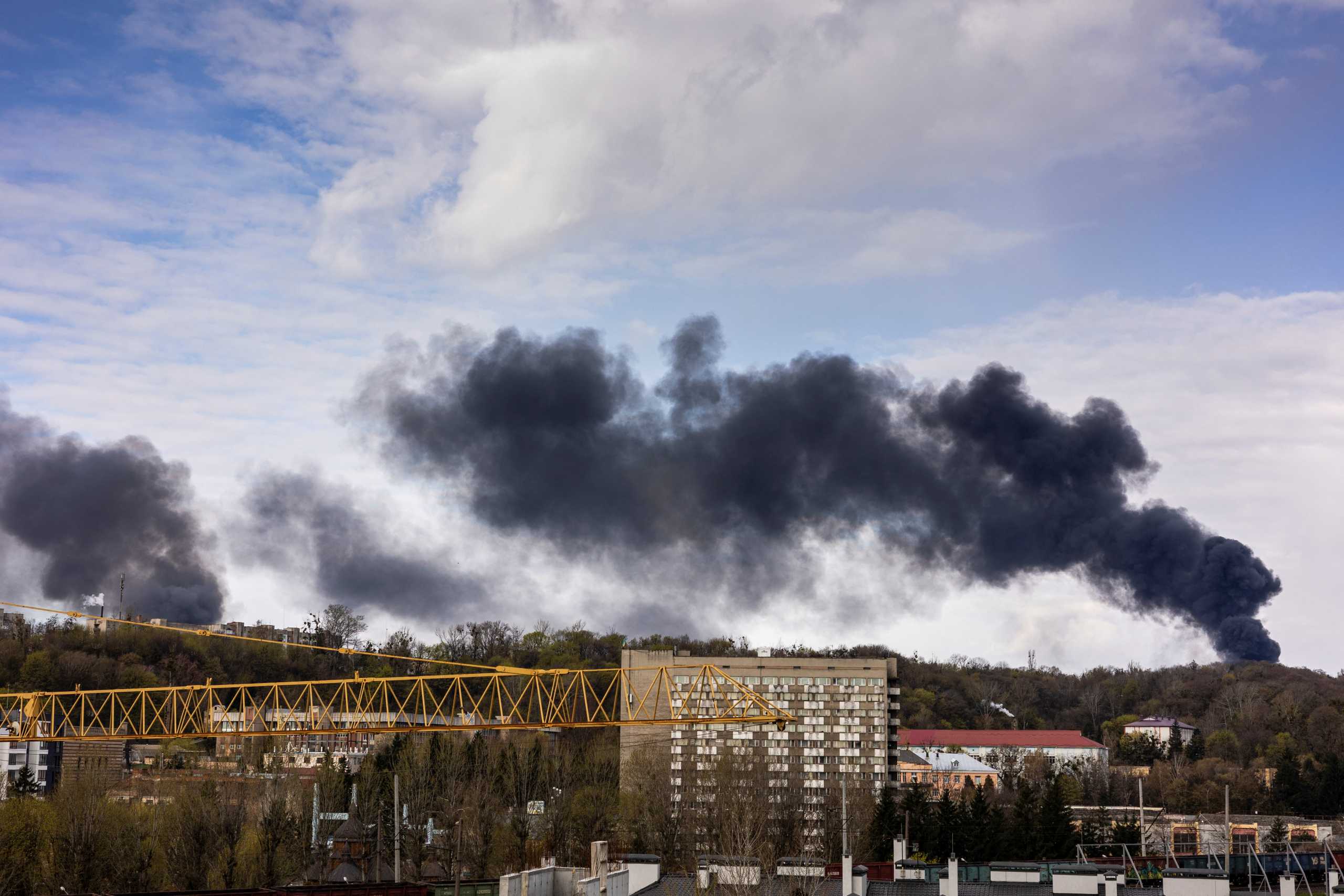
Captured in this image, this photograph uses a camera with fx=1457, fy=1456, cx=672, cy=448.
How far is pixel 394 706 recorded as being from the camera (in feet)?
605

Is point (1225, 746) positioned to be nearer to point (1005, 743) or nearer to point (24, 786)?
point (1005, 743)

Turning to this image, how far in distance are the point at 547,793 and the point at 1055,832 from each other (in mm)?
37454

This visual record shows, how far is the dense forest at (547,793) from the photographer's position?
70.1m

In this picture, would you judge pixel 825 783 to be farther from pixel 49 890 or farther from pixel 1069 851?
pixel 49 890

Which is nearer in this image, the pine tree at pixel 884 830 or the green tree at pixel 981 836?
the green tree at pixel 981 836

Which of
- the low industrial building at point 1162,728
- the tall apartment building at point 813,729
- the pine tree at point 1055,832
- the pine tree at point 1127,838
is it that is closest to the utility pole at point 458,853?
the pine tree at point 1055,832

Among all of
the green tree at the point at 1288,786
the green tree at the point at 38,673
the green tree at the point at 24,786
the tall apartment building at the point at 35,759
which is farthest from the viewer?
the green tree at the point at 38,673

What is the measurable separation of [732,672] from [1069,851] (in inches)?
2599

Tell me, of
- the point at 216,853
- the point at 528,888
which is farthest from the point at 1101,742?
the point at 528,888

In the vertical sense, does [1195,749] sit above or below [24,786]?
above

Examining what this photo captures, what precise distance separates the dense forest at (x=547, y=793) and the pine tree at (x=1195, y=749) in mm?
327

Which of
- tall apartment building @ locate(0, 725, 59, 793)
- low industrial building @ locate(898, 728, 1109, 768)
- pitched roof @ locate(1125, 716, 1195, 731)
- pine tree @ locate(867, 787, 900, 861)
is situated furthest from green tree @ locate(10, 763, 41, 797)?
pitched roof @ locate(1125, 716, 1195, 731)

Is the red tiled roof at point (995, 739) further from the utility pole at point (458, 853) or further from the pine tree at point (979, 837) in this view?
the utility pole at point (458, 853)

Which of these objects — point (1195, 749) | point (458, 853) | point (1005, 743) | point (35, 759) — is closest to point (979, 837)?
point (458, 853)
